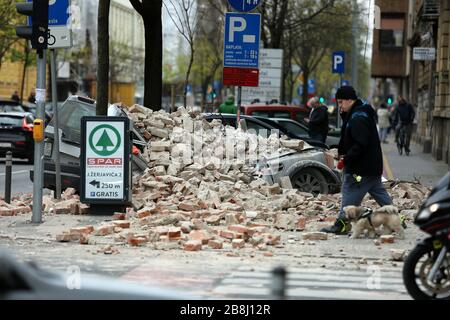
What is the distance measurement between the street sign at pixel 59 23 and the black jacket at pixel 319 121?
10.2m

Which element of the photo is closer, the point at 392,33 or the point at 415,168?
the point at 415,168

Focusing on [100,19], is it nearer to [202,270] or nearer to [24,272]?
[202,270]

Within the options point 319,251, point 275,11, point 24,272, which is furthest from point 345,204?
point 275,11

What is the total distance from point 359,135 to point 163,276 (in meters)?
3.78

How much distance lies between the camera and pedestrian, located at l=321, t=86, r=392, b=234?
1228 centimetres

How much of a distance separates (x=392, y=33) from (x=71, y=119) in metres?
49.1

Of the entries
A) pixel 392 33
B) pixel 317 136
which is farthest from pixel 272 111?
pixel 392 33

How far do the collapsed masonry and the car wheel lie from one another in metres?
0.47

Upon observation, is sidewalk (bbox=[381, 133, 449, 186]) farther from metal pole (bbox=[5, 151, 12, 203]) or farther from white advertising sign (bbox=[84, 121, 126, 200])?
metal pole (bbox=[5, 151, 12, 203])

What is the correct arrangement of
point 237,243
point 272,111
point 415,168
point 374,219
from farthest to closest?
point 272,111, point 415,168, point 374,219, point 237,243

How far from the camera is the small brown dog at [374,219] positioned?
12.0 m

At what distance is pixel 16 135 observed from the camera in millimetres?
28844

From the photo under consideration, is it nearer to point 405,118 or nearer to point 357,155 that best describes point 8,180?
point 357,155

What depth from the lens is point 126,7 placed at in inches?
3964
